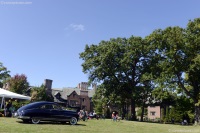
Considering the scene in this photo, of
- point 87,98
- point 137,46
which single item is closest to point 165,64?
point 137,46

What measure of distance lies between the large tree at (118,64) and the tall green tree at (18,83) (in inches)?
736

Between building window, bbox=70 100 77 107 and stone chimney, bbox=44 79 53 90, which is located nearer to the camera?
stone chimney, bbox=44 79 53 90

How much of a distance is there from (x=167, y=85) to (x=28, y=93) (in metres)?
48.2

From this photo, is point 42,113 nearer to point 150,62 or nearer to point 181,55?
point 181,55

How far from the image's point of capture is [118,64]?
60.3 m

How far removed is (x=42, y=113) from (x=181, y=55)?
32352 millimetres

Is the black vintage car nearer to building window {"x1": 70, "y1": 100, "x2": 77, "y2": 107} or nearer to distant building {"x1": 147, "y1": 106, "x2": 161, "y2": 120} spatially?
building window {"x1": 70, "y1": 100, "x2": 77, "y2": 107}

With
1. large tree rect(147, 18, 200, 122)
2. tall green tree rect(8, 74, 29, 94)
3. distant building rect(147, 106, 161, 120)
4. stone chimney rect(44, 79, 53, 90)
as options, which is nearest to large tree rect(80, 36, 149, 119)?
large tree rect(147, 18, 200, 122)

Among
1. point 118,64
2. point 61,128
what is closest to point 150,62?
point 118,64

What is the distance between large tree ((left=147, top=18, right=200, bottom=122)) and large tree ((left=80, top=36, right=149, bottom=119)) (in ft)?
34.8

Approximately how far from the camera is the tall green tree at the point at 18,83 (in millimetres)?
70125

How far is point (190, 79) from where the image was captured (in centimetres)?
4712

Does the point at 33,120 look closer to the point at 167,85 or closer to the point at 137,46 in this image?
the point at 167,85

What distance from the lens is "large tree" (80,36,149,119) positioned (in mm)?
59000
